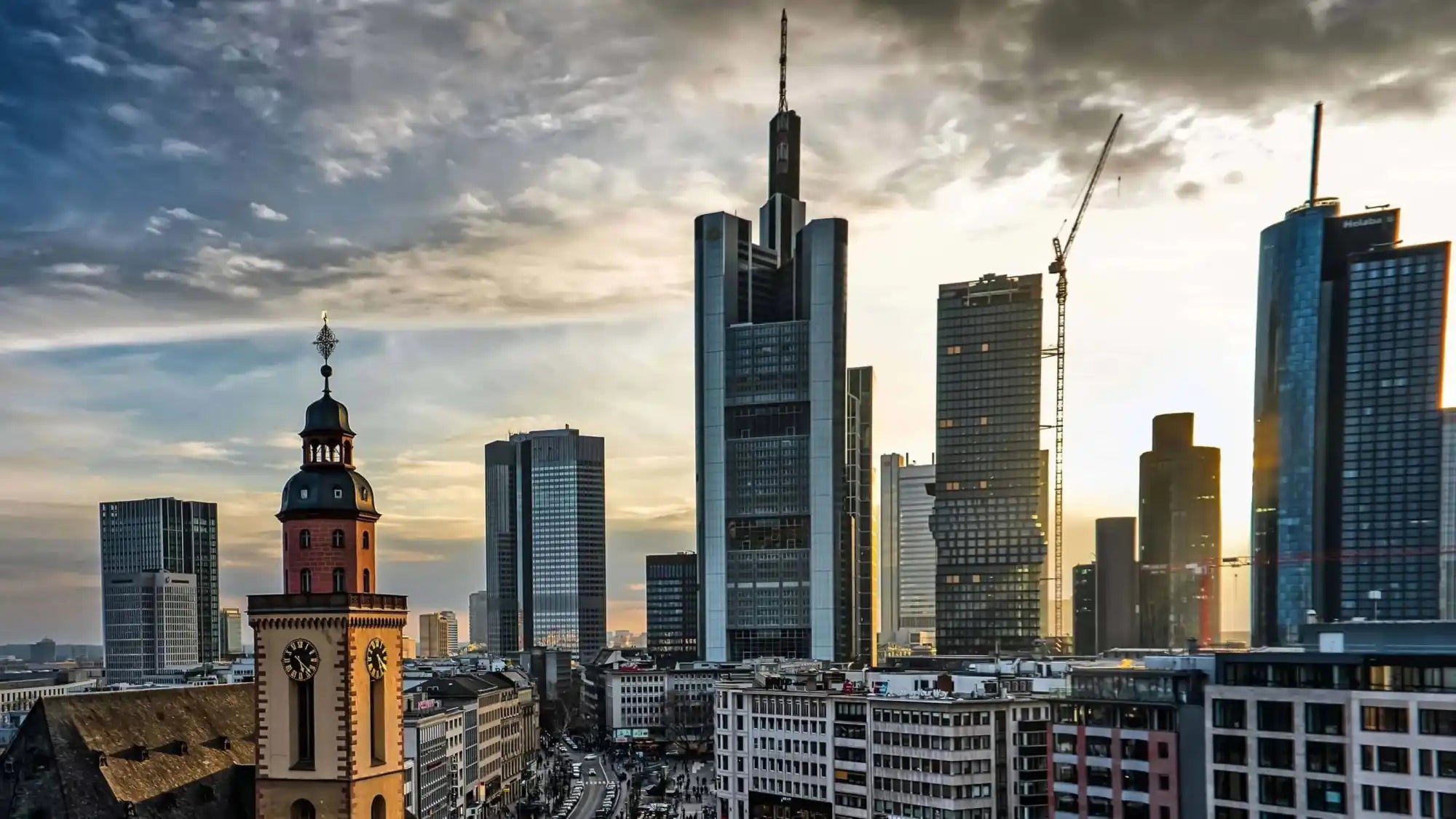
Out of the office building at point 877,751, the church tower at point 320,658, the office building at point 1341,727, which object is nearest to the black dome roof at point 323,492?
the church tower at point 320,658

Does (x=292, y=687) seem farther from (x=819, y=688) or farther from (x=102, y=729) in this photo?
(x=819, y=688)

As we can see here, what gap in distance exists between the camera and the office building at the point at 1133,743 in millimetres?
99250

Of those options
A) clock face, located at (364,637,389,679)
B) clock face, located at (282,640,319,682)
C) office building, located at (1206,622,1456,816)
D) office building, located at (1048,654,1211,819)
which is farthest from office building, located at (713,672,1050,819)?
clock face, located at (282,640,319,682)

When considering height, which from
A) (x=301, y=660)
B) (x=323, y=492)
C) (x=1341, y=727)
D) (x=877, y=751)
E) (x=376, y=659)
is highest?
(x=323, y=492)

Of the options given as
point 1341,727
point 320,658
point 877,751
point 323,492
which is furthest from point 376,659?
point 877,751

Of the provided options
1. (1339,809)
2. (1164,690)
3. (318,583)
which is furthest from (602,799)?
(318,583)

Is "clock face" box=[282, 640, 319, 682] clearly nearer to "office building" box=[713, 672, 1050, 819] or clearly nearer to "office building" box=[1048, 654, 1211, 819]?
"office building" box=[1048, 654, 1211, 819]

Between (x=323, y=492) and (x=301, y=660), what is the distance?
8275mm

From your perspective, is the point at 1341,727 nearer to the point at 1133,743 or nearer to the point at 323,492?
the point at 1133,743

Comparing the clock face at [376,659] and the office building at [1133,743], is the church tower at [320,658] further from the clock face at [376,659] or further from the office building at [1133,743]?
the office building at [1133,743]

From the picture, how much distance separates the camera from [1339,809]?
86.5m

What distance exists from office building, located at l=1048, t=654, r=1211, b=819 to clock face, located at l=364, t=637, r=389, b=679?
6153cm

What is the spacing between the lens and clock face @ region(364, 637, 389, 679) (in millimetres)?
64938

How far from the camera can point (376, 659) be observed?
6562cm
